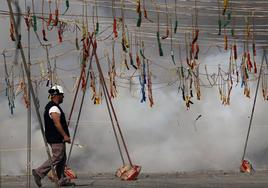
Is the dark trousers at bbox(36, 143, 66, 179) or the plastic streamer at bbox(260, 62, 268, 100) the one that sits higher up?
the plastic streamer at bbox(260, 62, 268, 100)

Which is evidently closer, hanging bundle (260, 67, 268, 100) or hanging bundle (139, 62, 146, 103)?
hanging bundle (139, 62, 146, 103)

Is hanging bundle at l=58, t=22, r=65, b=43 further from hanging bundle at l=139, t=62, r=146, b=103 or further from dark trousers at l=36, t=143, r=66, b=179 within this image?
dark trousers at l=36, t=143, r=66, b=179

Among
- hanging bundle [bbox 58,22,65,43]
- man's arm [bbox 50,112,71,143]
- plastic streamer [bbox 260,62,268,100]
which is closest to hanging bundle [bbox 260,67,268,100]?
plastic streamer [bbox 260,62,268,100]

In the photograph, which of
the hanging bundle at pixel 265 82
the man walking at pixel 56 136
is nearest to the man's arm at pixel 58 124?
Result: the man walking at pixel 56 136

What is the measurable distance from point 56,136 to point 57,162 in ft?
1.19

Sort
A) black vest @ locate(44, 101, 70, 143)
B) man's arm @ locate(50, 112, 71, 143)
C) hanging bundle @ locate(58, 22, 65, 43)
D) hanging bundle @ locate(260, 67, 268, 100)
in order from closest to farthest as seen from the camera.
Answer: man's arm @ locate(50, 112, 71, 143) < black vest @ locate(44, 101, 70, 143) < hanging bundle @ locate(58, 22, 65, 43) < hanging bundle @ locate(260, 67, 268, 100)

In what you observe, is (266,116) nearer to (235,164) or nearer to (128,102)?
(235,164)

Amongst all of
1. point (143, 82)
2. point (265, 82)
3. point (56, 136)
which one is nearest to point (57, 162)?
point (56, 136)

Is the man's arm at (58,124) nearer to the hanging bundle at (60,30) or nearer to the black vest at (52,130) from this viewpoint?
the black vest at (52,130)

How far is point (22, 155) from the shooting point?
19812mm

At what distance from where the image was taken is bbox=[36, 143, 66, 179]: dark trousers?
9500 mm

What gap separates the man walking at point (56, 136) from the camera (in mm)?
9492

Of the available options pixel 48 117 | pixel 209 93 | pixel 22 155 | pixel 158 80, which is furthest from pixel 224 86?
pixel 48 117

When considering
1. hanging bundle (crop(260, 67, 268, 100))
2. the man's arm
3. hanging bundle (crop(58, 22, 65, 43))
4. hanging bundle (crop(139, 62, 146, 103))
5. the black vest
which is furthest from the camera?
hanging bundle (crop(260, 67, 268, 100))
